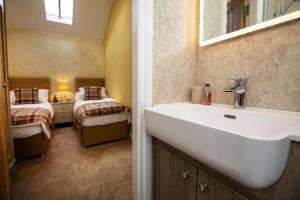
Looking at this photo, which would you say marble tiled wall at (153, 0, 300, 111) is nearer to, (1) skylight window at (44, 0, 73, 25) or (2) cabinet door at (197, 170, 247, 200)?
(2) cabinet door at (197, 170, 247, 200)

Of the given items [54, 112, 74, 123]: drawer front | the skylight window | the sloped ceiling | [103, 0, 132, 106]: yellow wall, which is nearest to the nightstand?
[54, 112, 74, 123]: drawer front

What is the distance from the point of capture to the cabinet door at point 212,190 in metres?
0.62

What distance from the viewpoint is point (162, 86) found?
1.08 m

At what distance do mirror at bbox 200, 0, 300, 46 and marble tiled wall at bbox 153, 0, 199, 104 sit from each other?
3.3 inches

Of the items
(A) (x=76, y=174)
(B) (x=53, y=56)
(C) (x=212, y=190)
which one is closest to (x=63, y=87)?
(B) (x=53, y=56)

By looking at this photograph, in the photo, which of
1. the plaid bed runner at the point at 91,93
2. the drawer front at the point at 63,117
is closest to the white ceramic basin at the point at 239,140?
the plaid bed runner at the point at 91,93

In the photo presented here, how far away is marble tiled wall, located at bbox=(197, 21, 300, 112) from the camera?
746 mm

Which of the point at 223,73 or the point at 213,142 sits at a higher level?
the point at 223,73

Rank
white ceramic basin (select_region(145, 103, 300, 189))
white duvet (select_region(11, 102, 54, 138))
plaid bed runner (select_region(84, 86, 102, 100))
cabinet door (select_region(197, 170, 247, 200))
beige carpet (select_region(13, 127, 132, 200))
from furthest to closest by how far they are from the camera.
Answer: plaid bed runner (select_region(84, 86, 102, 100))
white duvet (select_region(11, 102, 54, 138))
beige carpet (select_region(13, 127, 132, 200))
cabinet door (select_region(197, 170, 247, 200))
white ceramic basin (select_region(145, 103, 300, 189))

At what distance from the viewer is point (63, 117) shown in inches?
146

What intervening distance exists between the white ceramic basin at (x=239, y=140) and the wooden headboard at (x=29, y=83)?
3.90m

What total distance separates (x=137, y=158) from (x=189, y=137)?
0.55m

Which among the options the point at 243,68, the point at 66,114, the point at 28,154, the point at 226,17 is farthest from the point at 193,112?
the point at 66,114

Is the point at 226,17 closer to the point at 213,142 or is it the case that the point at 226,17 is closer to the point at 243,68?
the point at 243,68
